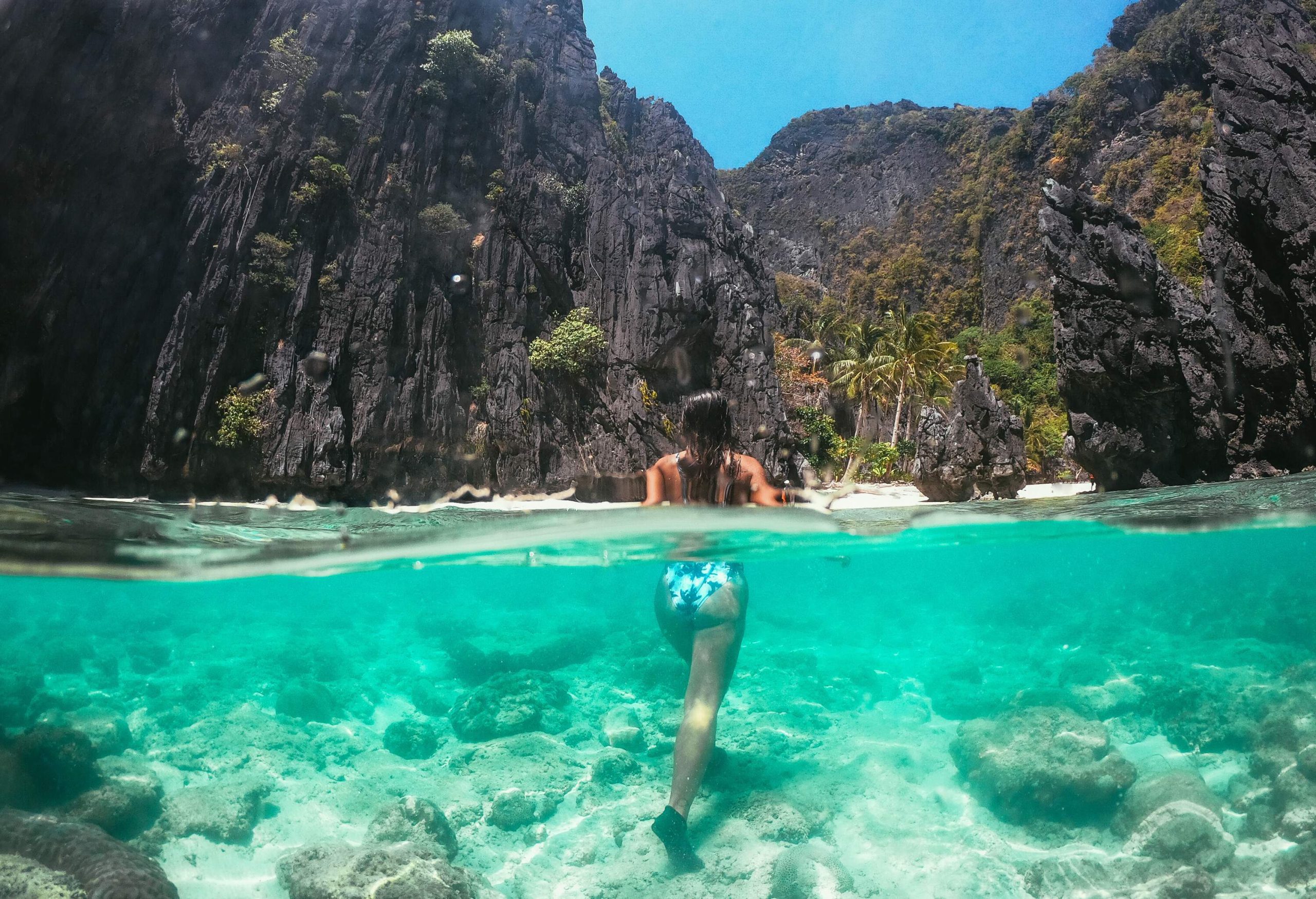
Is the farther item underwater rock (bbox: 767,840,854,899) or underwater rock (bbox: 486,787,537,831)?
underwater rock (bbox: 486,787,537,831)

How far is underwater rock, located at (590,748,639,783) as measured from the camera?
6824 mm

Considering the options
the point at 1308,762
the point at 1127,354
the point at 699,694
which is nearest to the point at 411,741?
the point at 699,694

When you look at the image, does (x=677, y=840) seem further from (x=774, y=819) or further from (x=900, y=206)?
(x=900, y=206)

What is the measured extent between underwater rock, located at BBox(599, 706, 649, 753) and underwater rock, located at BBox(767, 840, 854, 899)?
257 cm

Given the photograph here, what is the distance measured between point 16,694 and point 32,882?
5.94 m

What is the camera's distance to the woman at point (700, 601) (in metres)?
5.00

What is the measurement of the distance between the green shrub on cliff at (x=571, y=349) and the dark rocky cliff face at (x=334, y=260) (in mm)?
366

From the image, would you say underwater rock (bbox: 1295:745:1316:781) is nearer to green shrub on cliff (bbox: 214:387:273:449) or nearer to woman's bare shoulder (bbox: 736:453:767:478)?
woman's bare shoulder (bbox: 736:453:767:478)

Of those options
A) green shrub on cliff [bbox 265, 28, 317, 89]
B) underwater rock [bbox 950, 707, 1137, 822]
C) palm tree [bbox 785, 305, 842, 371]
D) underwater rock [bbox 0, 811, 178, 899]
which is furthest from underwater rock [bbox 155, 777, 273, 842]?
palm tree [bbox 785, 305, 842, 371]

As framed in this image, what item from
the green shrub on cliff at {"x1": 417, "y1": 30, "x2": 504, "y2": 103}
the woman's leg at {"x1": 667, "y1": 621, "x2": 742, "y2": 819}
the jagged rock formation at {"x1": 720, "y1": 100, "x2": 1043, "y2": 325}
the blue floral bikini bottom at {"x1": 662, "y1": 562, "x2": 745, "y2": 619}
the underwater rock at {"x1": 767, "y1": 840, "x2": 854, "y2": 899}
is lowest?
the underwater rock at {"x1": 767, "y1": 840, "x2": 854, "y2": 899}

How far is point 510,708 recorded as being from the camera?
321 inches

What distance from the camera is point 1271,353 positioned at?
570 inches

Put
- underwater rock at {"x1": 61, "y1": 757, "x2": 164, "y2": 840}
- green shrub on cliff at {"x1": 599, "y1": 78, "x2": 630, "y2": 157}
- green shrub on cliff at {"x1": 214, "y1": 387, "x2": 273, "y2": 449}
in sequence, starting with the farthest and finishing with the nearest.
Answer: green shrub on cliff at {"x1": 599, "y1": 78, "x2": 630, "y2": 157}
green shrub on cliff at {"x1": 214, "y1": 387, "x2": 273, "y2": 449}
underwater rock at {"x1": 61, "y1": 757, "x2": 164, "y2": 840}

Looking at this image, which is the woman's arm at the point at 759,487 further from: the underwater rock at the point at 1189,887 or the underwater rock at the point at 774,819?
the underwater rock at the point at 1189,887
